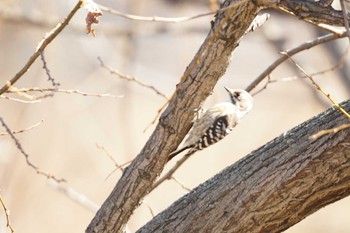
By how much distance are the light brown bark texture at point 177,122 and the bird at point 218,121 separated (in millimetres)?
297

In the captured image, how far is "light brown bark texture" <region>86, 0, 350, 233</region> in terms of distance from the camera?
2.01 meters

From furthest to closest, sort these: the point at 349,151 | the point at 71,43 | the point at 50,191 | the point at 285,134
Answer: the point at 71,43 < the point at 50,191 < the point at 285,134 < the point at 349,151

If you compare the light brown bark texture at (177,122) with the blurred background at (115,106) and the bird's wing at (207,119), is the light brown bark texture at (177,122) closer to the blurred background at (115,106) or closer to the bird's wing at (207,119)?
the bird's wing at (207,119)

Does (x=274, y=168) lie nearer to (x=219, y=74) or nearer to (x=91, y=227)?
(x=219, y=74)

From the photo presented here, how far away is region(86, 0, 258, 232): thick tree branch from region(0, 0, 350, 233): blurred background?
2950 mm

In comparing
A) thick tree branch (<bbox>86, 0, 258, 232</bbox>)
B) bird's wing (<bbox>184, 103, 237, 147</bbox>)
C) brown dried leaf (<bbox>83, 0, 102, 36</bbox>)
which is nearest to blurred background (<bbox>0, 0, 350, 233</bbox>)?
bird's wing (<bbox>184, 103, 237, 147</bbox>)

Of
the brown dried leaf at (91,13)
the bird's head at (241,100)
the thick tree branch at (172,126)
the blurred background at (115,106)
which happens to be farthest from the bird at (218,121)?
the blurred background at (115,106)

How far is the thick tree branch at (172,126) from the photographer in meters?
2.03

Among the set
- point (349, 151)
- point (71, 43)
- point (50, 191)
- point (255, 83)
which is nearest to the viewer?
point (349, 151)

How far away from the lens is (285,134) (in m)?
2.19

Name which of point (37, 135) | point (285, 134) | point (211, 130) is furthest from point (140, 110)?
point (285, 134)

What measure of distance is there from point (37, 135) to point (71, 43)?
2234 mm

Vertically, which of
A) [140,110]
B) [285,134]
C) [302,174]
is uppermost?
[140,110]

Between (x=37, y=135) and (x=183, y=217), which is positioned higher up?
(x=37, y=135)
